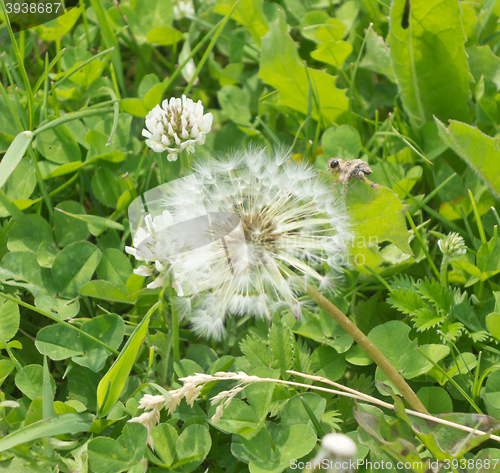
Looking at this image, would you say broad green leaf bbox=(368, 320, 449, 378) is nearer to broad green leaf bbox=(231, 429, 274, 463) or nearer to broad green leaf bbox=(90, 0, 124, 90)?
broad green leaf bbox=(231, 429, 274, 463)

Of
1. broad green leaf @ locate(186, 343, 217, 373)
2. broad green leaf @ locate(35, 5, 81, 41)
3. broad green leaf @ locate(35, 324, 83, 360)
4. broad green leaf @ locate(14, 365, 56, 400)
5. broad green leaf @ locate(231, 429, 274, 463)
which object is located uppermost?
broad green leaf @ locate(35, 5, 81, 41)

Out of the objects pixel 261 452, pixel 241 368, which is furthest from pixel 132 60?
pixel 261 452

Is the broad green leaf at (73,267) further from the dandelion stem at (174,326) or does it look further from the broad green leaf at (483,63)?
the broad green leaf at (483,63)

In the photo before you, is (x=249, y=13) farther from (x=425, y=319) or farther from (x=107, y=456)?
(x=107, y=456)

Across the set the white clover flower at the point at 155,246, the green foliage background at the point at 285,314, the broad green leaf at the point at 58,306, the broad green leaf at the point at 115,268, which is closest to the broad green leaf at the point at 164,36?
the green foliage background at the point at 285,314

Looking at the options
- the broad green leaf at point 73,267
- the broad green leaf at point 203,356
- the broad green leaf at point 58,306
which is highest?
the broad green leaf at point 73,267

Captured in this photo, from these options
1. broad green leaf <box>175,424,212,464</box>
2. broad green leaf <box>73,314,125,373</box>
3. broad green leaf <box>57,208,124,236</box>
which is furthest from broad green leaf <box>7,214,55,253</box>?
broad green leaf <box>175,424,212,464</box>
